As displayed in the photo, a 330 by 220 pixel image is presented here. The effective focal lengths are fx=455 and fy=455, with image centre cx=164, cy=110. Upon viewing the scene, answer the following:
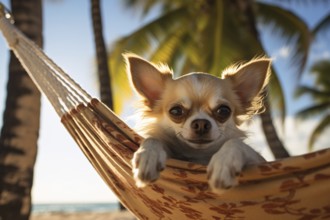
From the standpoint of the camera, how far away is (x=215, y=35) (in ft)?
40.3

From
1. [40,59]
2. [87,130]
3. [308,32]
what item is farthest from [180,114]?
[308,32]

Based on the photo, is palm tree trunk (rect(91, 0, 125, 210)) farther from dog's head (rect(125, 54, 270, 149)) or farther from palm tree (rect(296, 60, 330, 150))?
palm tree (rect(296, 60, 330, 150))

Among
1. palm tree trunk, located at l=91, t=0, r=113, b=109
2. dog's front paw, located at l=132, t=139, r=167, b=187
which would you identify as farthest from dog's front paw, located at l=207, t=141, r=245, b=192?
palm tree trunk, located at l=91, t=0, r=113, b=109

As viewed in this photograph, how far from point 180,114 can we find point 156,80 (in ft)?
1.43

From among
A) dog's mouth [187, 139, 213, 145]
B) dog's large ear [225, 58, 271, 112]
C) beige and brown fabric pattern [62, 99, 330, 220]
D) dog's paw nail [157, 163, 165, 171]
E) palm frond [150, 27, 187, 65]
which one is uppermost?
palm frond [150, 27, 187, 65]

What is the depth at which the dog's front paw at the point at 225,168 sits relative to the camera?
65.6 inches

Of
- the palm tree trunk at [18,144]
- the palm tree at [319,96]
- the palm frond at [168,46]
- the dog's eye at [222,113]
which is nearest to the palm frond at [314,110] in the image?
the palm tree at [319,96]

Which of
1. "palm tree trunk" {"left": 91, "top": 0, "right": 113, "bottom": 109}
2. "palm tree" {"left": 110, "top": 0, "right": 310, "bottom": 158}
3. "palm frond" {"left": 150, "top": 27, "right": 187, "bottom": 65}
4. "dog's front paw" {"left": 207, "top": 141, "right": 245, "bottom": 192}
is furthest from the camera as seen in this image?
"palm frond" {"left": 150, "top": 27, "right": 187, "bottom": 65}

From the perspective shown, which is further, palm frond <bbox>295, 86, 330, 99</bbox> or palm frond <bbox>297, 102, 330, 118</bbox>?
palm frond <bbox>295, 86, 330, 99</bbox>

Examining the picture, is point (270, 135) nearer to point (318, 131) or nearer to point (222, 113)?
point (222, 113)

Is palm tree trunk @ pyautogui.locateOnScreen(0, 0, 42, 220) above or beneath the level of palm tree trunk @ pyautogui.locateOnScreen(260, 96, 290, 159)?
beneath

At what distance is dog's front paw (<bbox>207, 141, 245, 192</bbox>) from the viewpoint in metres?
1.67

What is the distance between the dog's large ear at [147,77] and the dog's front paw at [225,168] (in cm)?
122

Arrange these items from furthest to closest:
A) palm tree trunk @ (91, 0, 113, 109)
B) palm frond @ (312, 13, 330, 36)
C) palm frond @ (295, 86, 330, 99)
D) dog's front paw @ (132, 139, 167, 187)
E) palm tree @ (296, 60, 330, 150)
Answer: palm frond @ (295, 86, 330, 99), palm tree @ (296, 60, 330, 150), palm frond @ (312, 13, 330, 36), palm tree trunk @ (91, 0, 113, 109), dog's front paw @ (132, 139, 167, 187)
